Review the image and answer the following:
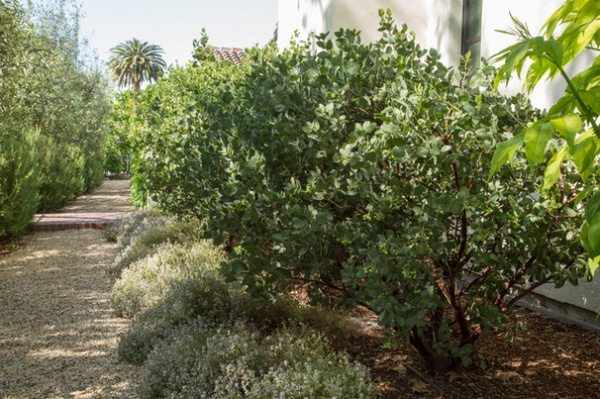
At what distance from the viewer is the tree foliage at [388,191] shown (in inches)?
131

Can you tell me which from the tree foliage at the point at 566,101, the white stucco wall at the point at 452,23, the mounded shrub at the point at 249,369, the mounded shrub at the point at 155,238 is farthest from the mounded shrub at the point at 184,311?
the tree foliage at the point at 566,101

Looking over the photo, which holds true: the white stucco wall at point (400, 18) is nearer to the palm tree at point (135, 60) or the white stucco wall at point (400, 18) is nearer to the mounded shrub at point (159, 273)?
the mounded shrub at point (159, 273)

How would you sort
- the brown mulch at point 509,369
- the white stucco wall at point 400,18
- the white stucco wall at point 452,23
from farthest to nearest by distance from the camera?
the white stucco wall at point 400,18 < the white stucco wall at point 452,23 < the brown mulch at point 509,369

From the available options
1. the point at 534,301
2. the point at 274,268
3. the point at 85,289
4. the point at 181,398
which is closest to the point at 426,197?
the point at 274,268

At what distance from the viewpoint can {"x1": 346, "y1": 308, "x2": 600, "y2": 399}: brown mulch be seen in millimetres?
4020

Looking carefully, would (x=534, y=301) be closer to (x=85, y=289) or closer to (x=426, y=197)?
(x=426, y=197)

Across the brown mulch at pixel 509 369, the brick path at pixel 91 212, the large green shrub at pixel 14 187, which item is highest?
the large green shrub at pixel 14 187

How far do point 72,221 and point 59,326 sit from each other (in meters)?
8.48

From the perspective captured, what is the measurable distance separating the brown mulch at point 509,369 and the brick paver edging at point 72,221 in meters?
10.5

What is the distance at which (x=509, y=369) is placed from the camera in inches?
174

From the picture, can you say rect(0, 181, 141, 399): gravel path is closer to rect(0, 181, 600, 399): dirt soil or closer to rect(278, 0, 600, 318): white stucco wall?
rect(0, 181, 600, 399): dirt soil

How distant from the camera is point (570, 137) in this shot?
1.35 metres

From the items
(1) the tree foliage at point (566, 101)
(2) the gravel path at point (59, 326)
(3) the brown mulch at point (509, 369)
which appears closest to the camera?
(1) the tree foliage at point (566, 101)

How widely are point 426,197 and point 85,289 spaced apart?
20.1 ft
